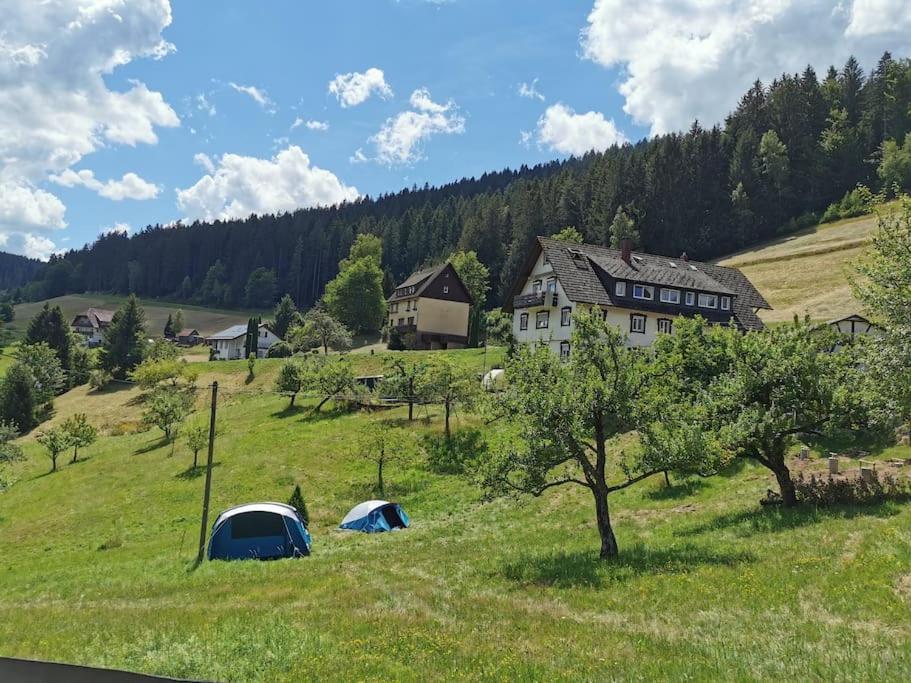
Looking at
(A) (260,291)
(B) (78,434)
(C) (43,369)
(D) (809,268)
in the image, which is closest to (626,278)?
(B) (78,434)

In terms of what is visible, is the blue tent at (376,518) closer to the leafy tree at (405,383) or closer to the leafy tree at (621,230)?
the leafy tree at (405,383)

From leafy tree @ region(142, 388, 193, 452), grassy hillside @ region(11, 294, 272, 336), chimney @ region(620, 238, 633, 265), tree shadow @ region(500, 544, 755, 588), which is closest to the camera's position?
tree shadow @ region(500, 544, 755, 588)

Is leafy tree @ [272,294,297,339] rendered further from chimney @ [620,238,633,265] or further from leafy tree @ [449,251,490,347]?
chimney @ [620,238,633,265]

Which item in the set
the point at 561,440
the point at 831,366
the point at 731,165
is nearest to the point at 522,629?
the point at 561,440

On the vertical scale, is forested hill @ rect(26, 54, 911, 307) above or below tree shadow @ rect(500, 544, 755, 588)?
above

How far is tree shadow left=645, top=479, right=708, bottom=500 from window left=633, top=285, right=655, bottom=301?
2890 cm

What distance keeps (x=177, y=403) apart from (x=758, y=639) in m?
51.9

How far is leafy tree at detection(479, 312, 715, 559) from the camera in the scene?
1730 cm

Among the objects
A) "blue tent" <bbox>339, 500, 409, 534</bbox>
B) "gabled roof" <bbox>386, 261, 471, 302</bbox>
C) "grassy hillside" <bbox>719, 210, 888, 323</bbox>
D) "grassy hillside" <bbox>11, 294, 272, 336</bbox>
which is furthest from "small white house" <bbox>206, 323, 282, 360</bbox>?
"blue tent" <bbox>339, 500, 409, 534</bbox>

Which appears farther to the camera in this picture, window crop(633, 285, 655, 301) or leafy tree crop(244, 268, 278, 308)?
leafy tree crop(244, 268, 278, 308)

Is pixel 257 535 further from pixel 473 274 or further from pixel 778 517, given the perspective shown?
pixel 473 274

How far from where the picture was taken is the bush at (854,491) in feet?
63.2

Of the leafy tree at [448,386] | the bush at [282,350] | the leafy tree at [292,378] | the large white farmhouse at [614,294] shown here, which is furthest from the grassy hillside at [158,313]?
the leafy tree at [448,386]

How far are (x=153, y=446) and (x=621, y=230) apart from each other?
81.5m
